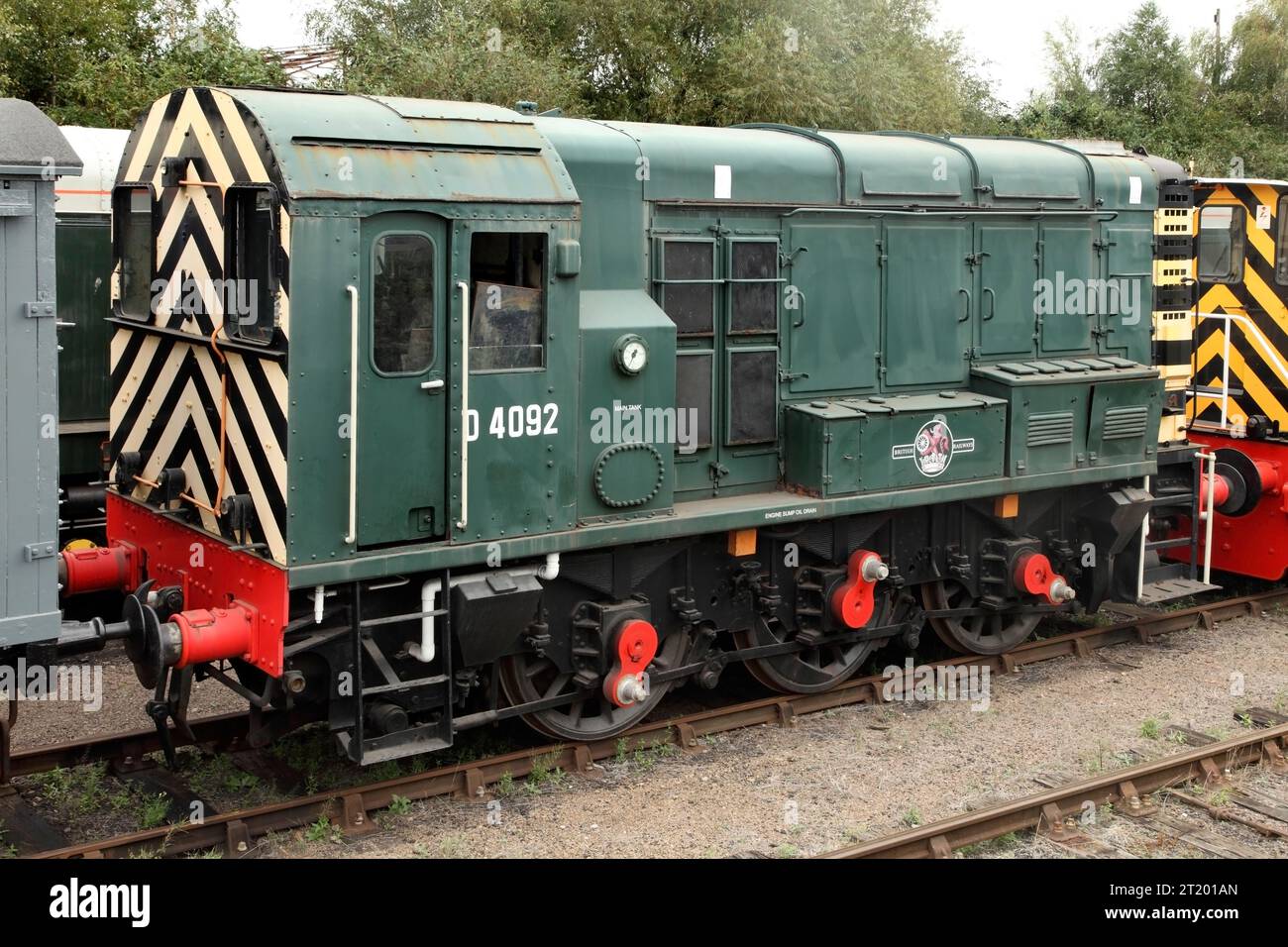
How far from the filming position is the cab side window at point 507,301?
723cm

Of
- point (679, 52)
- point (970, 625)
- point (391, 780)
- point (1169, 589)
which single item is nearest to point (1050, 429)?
point (970, 625)

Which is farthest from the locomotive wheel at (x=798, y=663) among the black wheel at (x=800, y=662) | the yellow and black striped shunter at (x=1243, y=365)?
the yellow and black striped shunter at (x=1243, y=365)

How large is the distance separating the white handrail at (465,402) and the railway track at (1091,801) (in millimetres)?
2555

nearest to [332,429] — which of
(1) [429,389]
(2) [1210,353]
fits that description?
(1) [429,389]

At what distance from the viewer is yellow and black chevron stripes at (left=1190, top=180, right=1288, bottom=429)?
40.4 ft

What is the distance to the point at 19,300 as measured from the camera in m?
5.69

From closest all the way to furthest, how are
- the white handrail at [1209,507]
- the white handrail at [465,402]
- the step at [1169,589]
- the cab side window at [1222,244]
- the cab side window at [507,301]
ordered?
the white handrail at [465,402] → the cab side window at [507,301] → the step at [1169,589] → the white handrail at [1209,507] → the cab side window at [1222,244]

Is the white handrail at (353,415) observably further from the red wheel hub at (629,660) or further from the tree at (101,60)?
the tree at (101,60)

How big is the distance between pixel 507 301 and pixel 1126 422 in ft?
18.0

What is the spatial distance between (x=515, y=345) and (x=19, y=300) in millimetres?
2510

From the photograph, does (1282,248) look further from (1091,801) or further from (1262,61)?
(1262,61)

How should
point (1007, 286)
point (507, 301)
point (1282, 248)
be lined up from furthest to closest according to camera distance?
1. point (1282, 248)
2. point (1007, 286)
3. point (507, 301)

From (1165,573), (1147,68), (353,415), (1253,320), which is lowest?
(1165,573)

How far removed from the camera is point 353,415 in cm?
668
